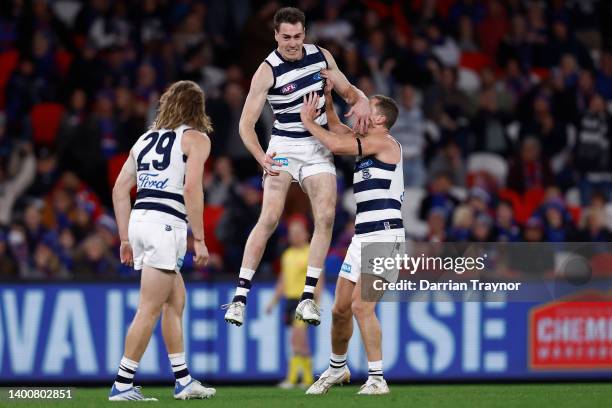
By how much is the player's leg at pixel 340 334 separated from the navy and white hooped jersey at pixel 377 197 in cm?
49

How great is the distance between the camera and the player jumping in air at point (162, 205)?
11117 millimetres

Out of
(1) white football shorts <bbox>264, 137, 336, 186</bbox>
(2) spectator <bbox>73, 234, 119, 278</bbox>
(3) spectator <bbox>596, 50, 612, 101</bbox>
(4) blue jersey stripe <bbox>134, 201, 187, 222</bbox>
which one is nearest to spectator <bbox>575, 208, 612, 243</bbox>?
(3) spectator <bbox>596, 50, 612, 101</bbox>

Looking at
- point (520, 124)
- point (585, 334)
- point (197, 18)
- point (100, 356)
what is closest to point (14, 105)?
point (197, 18)

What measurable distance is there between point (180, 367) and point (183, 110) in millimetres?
2041

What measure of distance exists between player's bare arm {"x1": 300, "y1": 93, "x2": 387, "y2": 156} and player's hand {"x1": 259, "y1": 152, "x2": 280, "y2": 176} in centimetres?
39

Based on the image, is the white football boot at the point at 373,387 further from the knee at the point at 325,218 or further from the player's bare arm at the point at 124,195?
the player's bare arm at the point at 124,195

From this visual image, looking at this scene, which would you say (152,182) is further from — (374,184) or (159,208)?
(374,184)

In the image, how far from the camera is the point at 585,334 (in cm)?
1528

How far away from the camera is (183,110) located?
11312 millimetres

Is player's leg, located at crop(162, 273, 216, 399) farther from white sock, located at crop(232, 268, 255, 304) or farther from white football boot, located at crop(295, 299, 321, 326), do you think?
white football boot, located at crop(295, 299, 321, 326)

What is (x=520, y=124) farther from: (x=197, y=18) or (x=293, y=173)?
(x=293, y=173)

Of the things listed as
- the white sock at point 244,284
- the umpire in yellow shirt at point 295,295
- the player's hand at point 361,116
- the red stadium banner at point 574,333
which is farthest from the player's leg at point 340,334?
the red stadium banner at point 574,333

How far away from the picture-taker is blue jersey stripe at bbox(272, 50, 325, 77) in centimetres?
1161

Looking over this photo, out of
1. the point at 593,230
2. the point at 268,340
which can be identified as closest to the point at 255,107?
the point at 268,340
